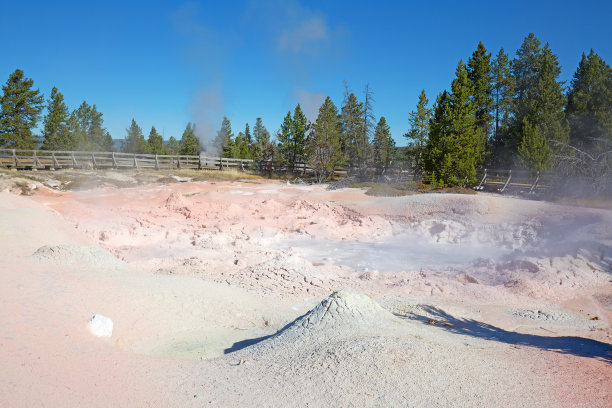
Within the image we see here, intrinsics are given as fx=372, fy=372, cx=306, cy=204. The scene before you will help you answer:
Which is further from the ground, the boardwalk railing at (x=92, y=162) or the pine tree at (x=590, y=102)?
the pine tree at (x=590, y=102)

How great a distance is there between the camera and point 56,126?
136ft

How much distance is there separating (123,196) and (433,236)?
43.8ft

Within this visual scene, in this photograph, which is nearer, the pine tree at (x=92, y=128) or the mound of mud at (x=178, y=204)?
the mound of mud at (x=178, y=204)

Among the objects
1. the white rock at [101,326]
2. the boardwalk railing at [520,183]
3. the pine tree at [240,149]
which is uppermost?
the pine tree at [240,149]

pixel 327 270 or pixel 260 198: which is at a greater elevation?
pixel 260 198

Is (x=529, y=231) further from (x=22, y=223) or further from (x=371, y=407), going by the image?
(x=22, y=223)

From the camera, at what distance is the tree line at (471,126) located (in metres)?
24.1

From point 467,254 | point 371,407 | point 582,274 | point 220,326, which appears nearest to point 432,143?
point 467,254

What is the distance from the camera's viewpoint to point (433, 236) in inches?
560

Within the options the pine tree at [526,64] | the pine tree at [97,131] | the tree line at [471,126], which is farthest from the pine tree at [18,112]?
the pine tree at [526,64]

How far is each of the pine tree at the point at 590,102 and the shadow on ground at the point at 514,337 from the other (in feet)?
75.3

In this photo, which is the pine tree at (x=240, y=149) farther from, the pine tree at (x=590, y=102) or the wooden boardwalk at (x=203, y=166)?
the pine tree at (x=590, y=102)

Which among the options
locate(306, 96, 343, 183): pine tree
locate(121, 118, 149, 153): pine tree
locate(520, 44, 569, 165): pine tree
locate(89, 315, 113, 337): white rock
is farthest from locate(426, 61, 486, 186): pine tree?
locate(121, 118, 149, 153): pine tree

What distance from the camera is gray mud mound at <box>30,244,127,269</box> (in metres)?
6.81
